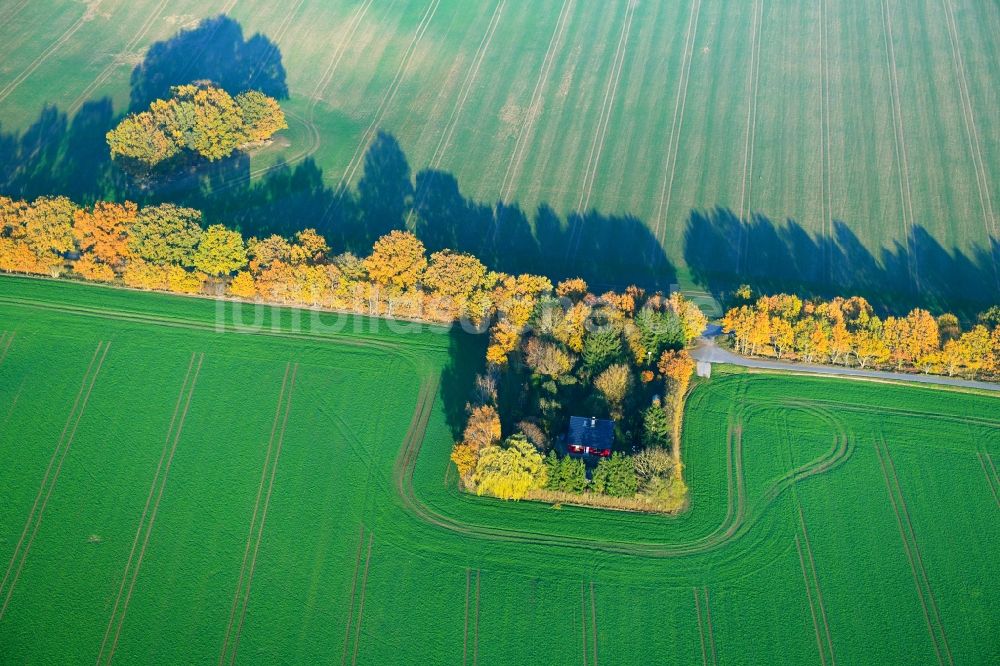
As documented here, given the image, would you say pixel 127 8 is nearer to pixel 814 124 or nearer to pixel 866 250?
pixel 814 124

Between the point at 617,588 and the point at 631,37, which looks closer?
the point at 617,588

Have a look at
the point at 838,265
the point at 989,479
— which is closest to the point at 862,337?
the point at 838,265

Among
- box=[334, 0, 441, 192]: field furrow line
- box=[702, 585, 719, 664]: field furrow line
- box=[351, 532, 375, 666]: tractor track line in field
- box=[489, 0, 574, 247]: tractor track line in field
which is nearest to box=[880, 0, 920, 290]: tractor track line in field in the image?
box=[702, 585, 719, 664]: field furrow line

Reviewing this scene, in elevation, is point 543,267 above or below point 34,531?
above

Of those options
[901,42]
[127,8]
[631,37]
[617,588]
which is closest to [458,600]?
[617,588]

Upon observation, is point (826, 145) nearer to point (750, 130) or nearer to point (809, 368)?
point (750, 130)

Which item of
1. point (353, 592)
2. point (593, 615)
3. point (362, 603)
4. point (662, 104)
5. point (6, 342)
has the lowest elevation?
point (6, 342)

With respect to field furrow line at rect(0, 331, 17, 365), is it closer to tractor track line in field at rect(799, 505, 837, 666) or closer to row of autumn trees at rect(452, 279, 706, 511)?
row of autumn trees at rect(452, 279, 706, 511)
